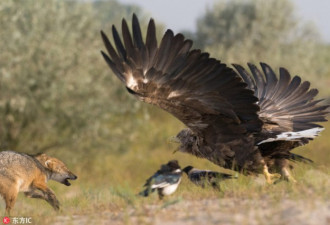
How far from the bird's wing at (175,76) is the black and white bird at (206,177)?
844mm

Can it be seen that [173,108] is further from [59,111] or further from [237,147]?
[59,111]

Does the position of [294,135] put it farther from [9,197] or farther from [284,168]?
[9,197]

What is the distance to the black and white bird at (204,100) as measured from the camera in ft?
23.7

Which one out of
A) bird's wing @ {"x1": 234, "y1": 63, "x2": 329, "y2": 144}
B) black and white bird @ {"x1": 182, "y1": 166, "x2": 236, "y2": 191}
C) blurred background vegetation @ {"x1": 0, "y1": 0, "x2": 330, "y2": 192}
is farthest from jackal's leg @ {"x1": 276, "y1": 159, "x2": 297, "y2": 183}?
blurred background vegetation @ {"x1": 0, "y1": 0, "x2": 330, "y2": 192}

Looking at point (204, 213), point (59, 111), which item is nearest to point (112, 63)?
point (204, 213)

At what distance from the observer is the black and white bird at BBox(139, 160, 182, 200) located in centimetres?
677

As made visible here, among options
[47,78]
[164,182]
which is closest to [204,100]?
[164,182]

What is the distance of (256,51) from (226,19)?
6867 mm

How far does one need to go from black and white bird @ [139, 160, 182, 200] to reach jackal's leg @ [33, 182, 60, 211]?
4.73 feet

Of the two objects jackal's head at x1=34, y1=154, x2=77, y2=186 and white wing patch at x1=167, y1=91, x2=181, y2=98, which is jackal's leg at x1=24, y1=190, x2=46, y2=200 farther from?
white wing patch at x1=167, y1=91, x2=181, y2=98

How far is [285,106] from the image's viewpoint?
31.0 ft

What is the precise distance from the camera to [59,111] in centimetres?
2078

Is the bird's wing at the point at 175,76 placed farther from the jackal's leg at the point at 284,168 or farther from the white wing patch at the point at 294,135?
the jackal's leg at the point at 284,168

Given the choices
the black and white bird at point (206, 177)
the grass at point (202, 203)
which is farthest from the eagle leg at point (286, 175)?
the black and white bird at point (206, 177)
